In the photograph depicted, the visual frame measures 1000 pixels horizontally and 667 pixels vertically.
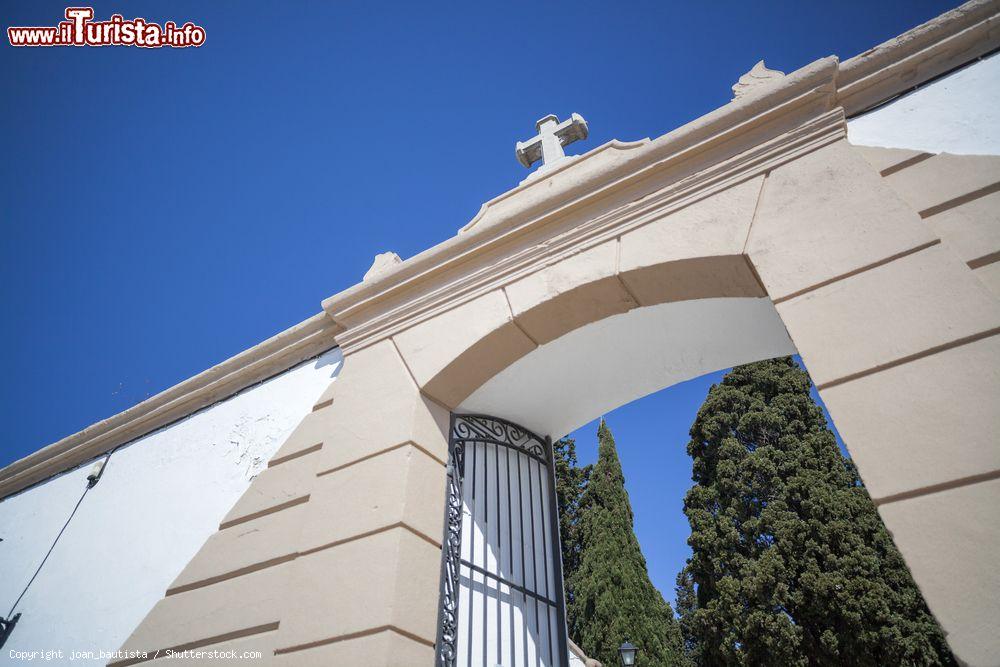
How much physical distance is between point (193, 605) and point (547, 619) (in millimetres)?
2219

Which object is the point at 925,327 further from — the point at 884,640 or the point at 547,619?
the point at 884,640

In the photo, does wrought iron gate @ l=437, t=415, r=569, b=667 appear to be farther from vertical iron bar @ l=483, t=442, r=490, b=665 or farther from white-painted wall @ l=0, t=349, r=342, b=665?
white-painted wall @ l=0, t=349, r=342, b=665

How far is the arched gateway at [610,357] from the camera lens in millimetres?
2275

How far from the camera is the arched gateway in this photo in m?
2.28

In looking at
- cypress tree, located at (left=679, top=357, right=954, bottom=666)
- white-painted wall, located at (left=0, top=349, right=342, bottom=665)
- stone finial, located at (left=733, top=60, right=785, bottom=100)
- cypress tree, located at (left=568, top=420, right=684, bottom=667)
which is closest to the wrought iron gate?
white-painted wall, located at (left=0, top=349, right=342, bottom=665)

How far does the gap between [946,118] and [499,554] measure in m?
3.51

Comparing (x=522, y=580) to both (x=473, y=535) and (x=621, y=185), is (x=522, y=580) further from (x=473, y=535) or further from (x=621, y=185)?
(x=621, y=185)

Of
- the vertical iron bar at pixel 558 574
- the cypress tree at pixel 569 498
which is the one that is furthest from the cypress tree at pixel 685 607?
the vertical iron bar at pixel 558 574

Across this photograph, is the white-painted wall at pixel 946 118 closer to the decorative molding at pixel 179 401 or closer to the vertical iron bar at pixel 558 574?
the vertical iron bar at pixel 558 574

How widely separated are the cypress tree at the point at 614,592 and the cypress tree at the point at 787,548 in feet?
6.95

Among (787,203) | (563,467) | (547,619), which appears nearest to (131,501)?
(547,619)

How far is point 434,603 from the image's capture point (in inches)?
124

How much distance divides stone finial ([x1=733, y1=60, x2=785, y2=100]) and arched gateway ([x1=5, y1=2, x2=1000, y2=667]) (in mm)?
23

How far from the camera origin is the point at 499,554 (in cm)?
408
